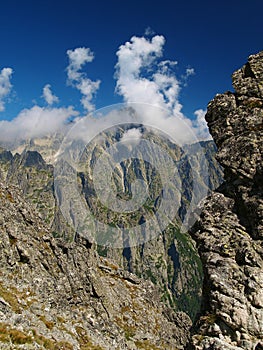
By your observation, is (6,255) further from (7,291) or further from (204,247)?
(204,247)

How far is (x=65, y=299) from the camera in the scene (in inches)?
1508

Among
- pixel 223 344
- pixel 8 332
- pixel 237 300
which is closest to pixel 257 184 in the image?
pixel 237 300

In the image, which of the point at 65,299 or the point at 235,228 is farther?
the point at 65,299

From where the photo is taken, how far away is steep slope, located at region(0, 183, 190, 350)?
24656 mm

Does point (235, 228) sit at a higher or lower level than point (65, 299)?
higher

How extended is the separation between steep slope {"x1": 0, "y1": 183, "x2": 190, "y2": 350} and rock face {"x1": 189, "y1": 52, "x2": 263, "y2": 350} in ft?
40.6

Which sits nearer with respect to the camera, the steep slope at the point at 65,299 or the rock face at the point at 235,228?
the rock face at the point at 235,228

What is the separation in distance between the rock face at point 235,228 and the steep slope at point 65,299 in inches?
487

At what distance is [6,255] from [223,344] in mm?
28862

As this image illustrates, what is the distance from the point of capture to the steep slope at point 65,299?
24.7 m

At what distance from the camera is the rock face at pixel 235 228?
54.3 ft

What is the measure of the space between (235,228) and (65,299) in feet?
89.6

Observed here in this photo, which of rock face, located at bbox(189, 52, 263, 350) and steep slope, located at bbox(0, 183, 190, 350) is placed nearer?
rock face, located at bbox(189, 52, 263, 350)

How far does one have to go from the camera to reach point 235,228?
64.8 feet
